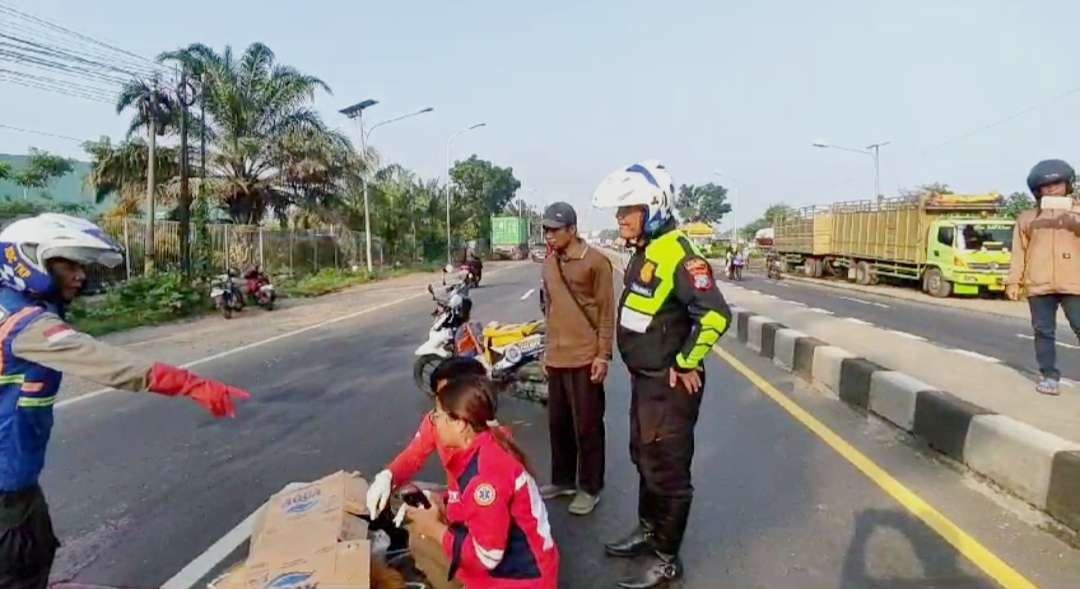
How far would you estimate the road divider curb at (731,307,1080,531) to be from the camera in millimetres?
4062

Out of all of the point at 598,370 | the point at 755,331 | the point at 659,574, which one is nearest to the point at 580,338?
the point at 598,370

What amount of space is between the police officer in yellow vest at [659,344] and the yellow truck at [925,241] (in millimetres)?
19492

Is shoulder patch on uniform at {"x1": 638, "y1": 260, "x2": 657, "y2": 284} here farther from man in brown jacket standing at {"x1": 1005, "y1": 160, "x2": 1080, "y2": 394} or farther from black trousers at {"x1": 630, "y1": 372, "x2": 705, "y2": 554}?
man in brown jacket standing at {"x1": 1005, "y1": 160, "x2": 1080, "y2": 394}

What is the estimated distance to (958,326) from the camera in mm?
14109

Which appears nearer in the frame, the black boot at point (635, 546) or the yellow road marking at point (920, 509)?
the yellow road marking at point (920, 509)

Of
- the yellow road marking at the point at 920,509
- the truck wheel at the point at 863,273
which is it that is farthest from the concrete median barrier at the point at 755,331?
the truck wheel at the point at 863,273

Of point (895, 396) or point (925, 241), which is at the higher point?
Answer: point (925, 241)

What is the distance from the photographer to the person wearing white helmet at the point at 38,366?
2.24 metres

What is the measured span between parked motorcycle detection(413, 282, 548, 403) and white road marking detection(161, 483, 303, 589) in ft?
9.13

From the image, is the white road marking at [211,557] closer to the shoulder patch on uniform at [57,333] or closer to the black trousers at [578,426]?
the shoulder patch on uniform at [57,333]

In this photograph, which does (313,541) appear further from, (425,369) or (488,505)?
(425,369)

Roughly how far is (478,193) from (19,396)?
72.0 m

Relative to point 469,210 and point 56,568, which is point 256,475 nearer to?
point 56,568

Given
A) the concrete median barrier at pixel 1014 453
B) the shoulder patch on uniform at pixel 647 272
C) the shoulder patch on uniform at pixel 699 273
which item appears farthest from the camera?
the concrete median barrier at pixel 1014 453
